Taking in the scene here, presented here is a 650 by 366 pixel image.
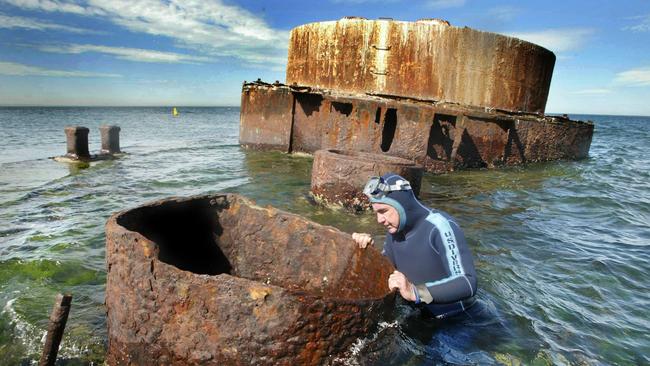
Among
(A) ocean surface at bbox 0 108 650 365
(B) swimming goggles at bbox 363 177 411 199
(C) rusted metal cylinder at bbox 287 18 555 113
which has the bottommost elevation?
(A) ocean surface at bbox 0 108 650 365

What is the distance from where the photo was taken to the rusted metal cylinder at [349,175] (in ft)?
17.9

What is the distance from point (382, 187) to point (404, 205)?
0.71ft

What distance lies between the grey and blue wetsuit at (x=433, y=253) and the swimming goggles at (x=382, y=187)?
1.0 inches

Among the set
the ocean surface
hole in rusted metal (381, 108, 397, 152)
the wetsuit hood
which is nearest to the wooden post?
the ocean surface

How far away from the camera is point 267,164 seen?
909 centimetres

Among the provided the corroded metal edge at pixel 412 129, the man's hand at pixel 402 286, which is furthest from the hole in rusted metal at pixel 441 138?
the man's hand at pixel 402 286

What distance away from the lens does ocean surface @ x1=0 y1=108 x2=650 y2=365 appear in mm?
2742

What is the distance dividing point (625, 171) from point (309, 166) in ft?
32.8

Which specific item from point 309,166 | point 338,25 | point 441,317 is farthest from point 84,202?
point 338,25

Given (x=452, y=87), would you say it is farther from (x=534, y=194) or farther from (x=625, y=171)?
(x=625, y=171)

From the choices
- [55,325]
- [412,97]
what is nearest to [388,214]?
[55,325]

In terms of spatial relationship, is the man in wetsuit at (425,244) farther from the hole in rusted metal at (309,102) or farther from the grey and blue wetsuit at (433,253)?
the hole in rusted metal at (309,102)

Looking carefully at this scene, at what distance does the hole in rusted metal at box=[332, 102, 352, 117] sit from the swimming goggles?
5.59 m

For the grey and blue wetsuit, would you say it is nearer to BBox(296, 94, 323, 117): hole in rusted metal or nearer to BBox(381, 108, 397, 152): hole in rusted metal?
BBox(381, 108, 397, 152): hole in rusted metal
